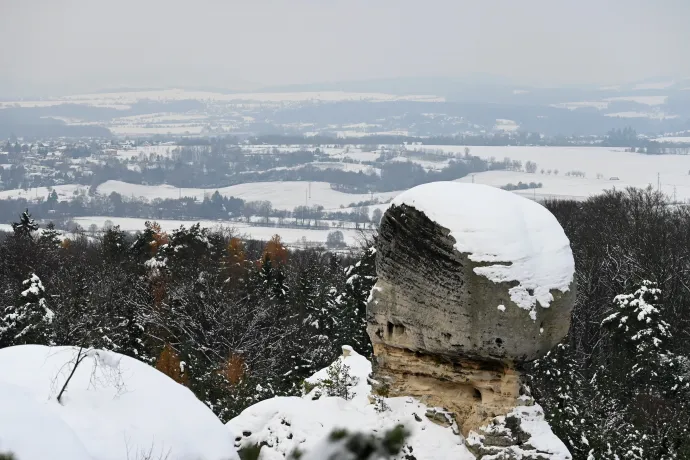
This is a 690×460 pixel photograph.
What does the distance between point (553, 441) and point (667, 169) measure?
137173mm

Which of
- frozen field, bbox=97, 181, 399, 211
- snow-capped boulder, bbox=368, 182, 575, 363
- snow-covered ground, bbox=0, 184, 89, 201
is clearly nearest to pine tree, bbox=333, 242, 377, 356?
snow-capped boulder, bbox=368, 182, 575, 363

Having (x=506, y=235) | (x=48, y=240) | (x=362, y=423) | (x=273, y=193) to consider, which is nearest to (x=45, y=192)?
(x=273, y=193)

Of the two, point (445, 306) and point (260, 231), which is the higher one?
point (445, 306)

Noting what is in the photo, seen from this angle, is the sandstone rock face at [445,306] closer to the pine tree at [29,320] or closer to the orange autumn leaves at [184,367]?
the orange autumn leaves at [184,367]

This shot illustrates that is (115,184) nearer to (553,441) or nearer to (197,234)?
(197,234)

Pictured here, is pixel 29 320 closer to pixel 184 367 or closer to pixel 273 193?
pixel 184 367

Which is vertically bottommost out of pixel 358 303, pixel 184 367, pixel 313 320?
pixel 313 320

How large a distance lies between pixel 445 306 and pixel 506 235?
181 cm

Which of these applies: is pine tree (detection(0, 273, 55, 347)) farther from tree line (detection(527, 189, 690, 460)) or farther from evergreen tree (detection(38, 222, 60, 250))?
evergreen tree (detection(38, 222, 60, 250))

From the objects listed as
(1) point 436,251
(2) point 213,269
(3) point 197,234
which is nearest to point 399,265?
(1) point 436,251

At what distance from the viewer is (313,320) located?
42.8m

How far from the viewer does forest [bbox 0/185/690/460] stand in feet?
88.5

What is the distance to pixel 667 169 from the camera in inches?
5763

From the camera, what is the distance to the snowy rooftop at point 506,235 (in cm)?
1777
